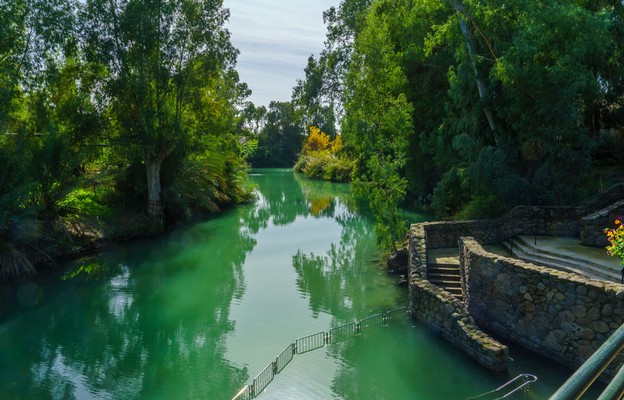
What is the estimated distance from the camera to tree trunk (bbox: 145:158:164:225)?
26011 millimetres

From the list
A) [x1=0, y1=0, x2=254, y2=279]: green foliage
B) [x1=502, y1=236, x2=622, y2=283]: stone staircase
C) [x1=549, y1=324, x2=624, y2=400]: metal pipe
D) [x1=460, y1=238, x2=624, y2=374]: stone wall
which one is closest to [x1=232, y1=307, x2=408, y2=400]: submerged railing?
[x1=460, y1=238, x2=624, y2=374]: stone wall

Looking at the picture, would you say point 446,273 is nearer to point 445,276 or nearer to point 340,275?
point 445,276

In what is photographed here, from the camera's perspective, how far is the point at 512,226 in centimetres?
1684

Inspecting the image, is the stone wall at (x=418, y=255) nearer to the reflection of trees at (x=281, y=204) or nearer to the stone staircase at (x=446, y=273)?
the stone staircase at (x=446, y=273)

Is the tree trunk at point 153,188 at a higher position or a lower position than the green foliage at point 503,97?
lower

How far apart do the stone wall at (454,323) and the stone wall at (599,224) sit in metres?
5.68

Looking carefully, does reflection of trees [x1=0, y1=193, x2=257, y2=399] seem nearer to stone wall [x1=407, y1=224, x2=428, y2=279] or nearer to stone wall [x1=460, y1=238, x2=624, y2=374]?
stone wall [x1=407, y1=224, x2=428, y2=279]

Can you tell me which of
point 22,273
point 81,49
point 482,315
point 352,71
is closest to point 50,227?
point 22,273

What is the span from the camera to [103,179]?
79.6 feet

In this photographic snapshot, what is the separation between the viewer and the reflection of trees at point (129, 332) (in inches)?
384

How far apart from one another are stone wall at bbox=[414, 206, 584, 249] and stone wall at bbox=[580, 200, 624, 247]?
1.91m

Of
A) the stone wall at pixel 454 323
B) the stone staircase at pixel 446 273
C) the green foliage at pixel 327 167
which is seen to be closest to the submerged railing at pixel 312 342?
the stone wall at pixel 454 323

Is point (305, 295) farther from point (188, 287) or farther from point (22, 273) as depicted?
point (22, 273)

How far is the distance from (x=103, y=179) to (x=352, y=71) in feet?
47.2
